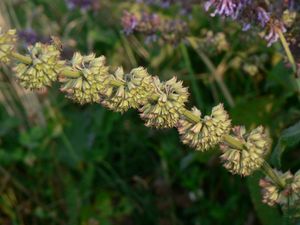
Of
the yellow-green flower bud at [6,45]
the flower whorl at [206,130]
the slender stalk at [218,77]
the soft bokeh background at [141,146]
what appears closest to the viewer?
the yellow-green flower bud at [6,45]

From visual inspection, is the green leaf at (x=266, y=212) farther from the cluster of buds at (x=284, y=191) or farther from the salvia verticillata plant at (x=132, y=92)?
the salvia verticillata plant at (x=132, y=92)

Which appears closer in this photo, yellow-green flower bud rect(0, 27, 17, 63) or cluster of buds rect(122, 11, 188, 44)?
yellow-green flower bud rect(0, 27, 17, 63)

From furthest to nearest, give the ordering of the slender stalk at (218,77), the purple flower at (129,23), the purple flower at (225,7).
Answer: the slender stalk at (218,77), the purple flower at (129,23), the purple flower at (225,7)

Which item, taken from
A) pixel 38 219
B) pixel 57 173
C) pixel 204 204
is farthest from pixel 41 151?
pixel 204 204

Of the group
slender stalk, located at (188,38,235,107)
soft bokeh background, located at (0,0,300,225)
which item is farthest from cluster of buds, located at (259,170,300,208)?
slender stalk, located at (188,38,235,107)

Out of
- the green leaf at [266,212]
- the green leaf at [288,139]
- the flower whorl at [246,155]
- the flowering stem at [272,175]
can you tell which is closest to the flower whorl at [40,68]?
the flower whorl at [246,155]

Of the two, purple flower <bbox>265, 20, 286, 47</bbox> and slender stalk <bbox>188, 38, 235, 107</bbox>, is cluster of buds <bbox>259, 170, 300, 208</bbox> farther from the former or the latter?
slender stalk <bbox>188, 38, 235, 107</bbox>

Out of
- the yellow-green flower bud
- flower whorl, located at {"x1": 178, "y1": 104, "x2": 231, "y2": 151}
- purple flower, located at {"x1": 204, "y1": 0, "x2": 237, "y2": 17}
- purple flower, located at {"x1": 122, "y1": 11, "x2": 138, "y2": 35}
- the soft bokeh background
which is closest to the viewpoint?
the yellow-green flower bud

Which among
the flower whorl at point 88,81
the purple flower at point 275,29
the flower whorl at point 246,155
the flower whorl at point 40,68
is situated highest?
the purple flower at point 275,29
